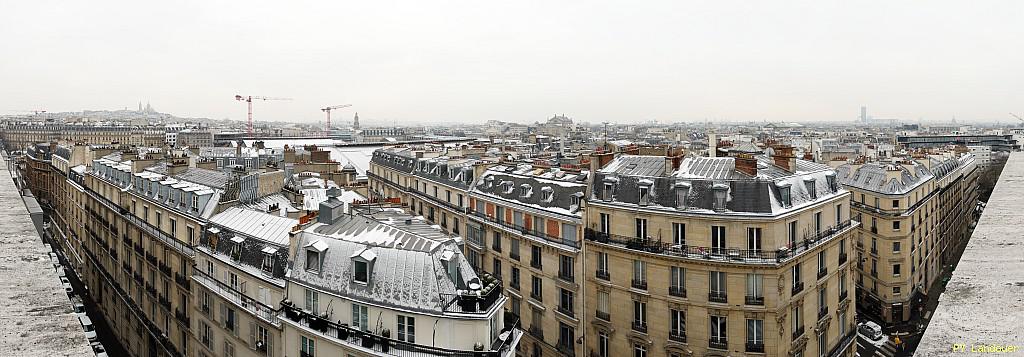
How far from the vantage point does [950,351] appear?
760 centimetres

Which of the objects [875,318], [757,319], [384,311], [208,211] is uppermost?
[208,211]

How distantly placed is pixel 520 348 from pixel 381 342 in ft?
61.8

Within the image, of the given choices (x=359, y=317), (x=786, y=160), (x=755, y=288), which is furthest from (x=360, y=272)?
(x=786, y=160)

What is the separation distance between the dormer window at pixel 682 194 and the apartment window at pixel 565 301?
7.98m

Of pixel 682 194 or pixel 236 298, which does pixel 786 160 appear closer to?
pixel 682 194

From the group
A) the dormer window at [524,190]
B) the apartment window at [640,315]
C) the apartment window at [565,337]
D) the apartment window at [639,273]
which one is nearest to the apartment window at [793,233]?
the apartment window at [639,273]

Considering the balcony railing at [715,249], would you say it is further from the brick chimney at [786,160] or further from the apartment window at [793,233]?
the brick chimney at [786,160]

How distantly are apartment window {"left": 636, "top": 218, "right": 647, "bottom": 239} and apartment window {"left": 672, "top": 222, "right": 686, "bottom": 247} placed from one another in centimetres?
146

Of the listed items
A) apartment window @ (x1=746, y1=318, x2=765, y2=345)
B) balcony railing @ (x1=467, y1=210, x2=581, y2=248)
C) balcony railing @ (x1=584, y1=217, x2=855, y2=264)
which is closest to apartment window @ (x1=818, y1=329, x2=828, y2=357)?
balcony railing @ (x1=584, y1=217, x2=855, y2=264)

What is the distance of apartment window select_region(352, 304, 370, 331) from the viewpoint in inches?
961

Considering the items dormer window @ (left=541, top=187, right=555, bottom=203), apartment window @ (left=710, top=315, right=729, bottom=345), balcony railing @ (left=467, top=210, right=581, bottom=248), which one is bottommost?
apartment window @ (left=710, top=315, right=729, bottom=345)

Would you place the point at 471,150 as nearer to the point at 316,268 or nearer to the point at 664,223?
the point at 664,223

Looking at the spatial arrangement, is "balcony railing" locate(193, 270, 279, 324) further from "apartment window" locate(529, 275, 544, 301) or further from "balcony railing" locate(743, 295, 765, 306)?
"balcony railing" locate(743, 295, 765, 306)

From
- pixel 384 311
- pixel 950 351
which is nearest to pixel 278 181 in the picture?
pixel 384 311
